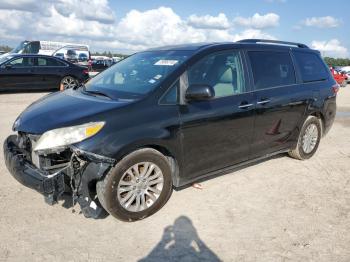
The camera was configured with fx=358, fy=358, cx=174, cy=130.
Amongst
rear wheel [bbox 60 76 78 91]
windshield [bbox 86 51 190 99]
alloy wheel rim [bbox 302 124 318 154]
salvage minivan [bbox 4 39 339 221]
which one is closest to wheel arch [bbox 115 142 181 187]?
salvage minivan [bbox 4 39 339 221]

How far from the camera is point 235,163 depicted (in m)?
4.51

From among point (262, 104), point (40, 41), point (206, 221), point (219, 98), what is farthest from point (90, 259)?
point (40, 41)

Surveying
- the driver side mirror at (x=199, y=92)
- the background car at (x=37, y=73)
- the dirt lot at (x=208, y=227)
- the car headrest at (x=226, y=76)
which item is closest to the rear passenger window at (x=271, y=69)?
the car headrest at (x=226, y=76)

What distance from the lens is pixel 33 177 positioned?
3.35 meters

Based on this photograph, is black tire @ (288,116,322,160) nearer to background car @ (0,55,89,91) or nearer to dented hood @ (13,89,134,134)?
dented hood @ (13,89,134,134)

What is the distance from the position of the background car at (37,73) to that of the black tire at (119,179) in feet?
31.3

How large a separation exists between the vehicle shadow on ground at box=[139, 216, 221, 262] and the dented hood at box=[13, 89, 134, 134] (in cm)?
127

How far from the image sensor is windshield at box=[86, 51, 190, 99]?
385cm

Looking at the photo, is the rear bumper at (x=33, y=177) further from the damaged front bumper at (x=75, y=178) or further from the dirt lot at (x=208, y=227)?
the dirt lot at (x=208, y=227)

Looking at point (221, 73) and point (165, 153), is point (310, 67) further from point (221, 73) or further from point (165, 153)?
point (165, 153)

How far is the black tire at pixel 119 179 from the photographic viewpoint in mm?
3334

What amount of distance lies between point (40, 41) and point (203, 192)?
29532 millimetres

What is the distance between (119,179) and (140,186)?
0.30 meters

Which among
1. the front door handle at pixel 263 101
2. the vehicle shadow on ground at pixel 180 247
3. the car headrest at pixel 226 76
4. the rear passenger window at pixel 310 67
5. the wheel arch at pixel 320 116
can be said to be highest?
the rear passenger window at pixel 310 67
